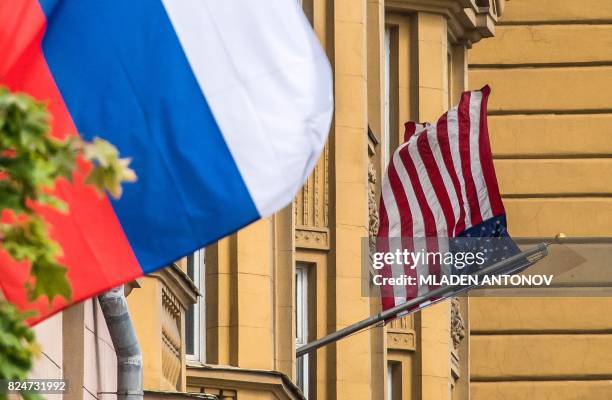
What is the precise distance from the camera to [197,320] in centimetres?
2820

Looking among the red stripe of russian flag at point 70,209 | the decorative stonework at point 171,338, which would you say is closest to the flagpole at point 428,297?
the decorative stonework at point 171,338

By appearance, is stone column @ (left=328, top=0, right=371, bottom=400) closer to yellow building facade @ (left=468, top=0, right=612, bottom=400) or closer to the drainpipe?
yellow building facade @ (left=468, top=0, right=612, bottom=400)

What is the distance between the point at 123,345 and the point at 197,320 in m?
11.5

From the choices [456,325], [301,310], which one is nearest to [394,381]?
[456,325]

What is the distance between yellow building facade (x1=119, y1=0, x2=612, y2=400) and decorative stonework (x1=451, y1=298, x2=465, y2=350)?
Result: 0.20 ft

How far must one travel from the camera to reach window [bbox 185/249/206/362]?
91.7ft

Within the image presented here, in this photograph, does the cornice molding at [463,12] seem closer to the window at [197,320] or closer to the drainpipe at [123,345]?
the window at [197,320]

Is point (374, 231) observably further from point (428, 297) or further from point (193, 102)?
point (193, 102)

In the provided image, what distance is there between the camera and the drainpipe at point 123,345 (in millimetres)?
16297

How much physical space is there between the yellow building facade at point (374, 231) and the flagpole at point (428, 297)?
1.16 ft

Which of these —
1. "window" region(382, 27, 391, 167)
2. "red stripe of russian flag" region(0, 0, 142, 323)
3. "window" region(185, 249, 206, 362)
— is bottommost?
"red stripe of russian flag" region(0, 0, 142, 323)

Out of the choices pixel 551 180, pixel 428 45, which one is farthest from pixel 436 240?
pixel 551 180

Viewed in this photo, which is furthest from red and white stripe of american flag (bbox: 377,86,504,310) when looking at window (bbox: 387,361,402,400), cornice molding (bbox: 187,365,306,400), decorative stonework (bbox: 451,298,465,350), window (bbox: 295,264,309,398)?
decorative stonework (bbox: 451,298,465,350)

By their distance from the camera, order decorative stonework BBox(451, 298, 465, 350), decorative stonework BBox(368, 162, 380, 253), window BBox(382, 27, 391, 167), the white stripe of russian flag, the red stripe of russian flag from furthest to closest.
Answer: decorative stonework BBox(451, 298, 465, 350) < window BBox(382, 27, 391, 167) < decorative stonework BBox(368, 162, 380, 253) < the white stripe of russian flag < the red stripe of russian flag
